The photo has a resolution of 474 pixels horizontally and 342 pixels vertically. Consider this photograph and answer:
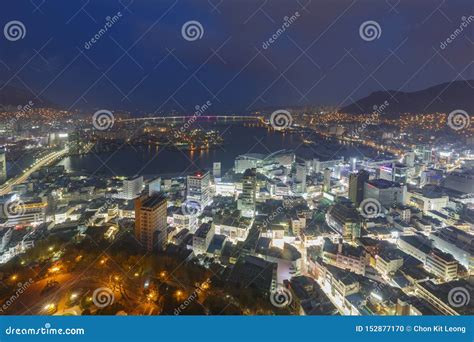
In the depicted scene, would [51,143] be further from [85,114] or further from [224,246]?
[224,246]

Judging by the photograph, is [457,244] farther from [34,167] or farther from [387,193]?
[34,167]

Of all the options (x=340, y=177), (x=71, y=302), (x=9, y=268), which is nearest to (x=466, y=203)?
(x=340, y=177)

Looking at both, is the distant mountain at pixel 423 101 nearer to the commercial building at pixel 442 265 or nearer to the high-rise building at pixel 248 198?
the high-rise building at pixel 248 198

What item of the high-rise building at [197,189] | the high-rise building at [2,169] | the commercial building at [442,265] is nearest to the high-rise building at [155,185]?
the high-rise building at [197,189]

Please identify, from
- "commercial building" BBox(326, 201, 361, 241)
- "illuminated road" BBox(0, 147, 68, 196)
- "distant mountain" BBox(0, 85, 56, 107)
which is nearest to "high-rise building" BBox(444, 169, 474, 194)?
"commercial building" BBox(326, 201, 361, 241)

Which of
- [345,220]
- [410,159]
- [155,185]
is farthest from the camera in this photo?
[410,159]

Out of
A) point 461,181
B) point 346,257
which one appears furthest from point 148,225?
point 461,181
